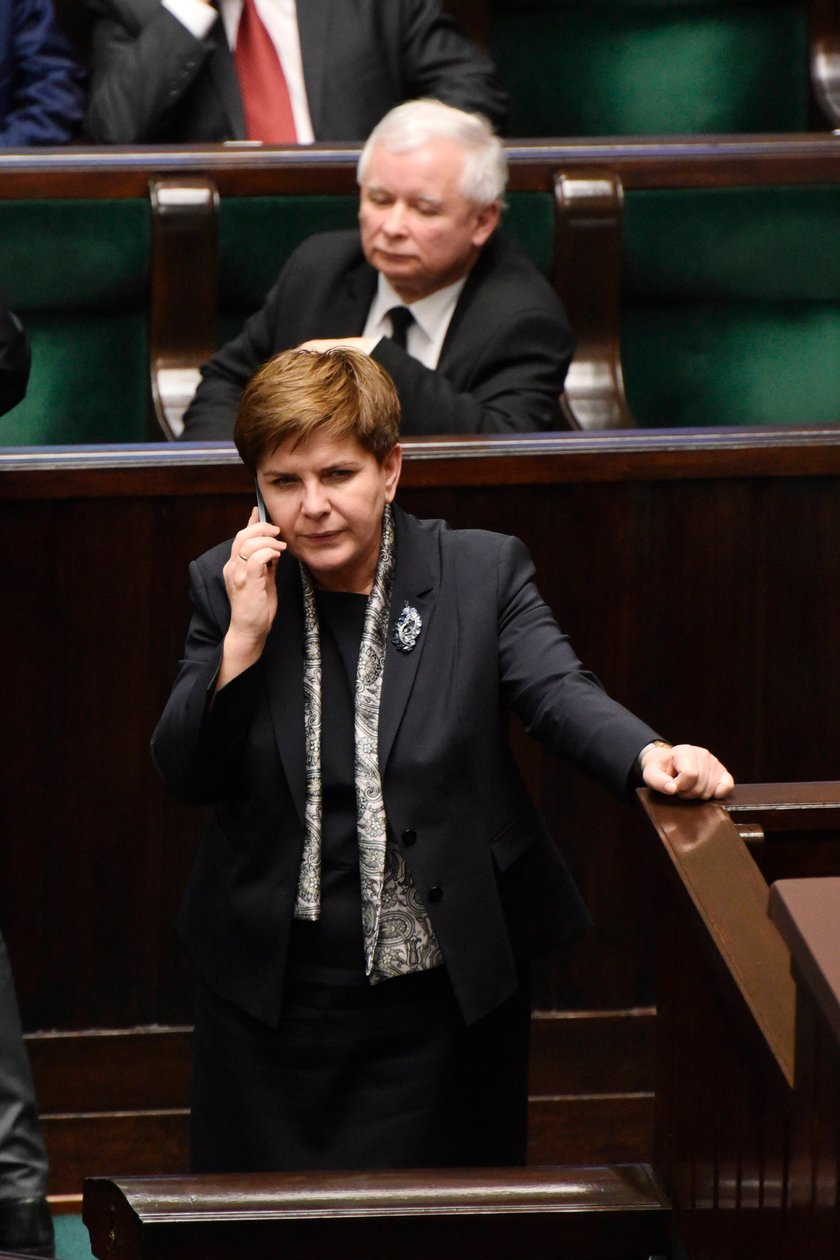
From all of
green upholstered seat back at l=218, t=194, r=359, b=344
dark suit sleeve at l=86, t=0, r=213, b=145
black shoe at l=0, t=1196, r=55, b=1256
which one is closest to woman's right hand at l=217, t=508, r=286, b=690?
black shoe at l=0, t=1196, r=55, b=1256

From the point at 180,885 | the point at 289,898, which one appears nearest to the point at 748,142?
the point at 180,885

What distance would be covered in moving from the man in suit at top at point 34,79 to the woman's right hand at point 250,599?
4.96 ft

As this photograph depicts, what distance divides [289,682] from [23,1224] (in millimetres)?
506

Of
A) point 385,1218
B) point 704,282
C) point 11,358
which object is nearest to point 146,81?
point 704,282

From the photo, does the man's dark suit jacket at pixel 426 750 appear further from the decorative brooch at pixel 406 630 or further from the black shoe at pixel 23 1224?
the black shoe at pixel 23 1224

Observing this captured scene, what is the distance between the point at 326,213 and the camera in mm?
2371

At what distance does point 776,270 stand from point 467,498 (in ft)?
2.72

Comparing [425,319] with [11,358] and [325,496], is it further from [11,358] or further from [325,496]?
[325,496]

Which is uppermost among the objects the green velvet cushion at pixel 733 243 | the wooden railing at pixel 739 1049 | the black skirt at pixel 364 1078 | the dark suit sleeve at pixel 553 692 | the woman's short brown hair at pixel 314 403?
the green velvet cushion at pixel 733 243

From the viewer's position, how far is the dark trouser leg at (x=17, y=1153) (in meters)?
1.49

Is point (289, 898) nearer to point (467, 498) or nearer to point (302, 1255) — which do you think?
point (302, 1255)

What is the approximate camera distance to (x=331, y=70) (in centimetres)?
260

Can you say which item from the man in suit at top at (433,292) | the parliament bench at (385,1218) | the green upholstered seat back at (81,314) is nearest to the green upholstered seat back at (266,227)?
the green upholstered seat back at (81,314)

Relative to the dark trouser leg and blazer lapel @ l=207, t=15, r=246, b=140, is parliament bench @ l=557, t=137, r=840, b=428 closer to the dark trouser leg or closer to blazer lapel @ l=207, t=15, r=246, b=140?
blazer lapel @ l=207, t=15, r=246, b=140
